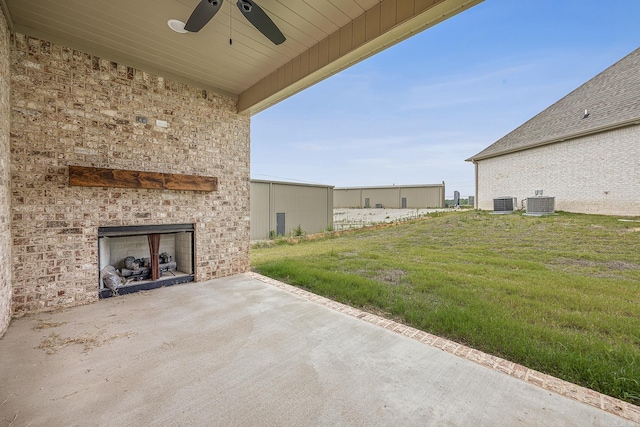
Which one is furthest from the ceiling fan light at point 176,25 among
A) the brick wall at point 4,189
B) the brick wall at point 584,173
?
the brick wall at point 584,173

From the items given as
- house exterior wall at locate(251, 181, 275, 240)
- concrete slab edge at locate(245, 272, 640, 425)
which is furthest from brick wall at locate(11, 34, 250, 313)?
house exterior wall at locate(251, 181, 275, 240)

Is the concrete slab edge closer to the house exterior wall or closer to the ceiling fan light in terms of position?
the ceiling fan light

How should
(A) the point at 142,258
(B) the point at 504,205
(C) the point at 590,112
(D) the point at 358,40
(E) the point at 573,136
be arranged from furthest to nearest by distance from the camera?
(B) the point at 504,205 → (C) the point at 590,112 → (E) the point at 573,136 → (A) the point at 142,258 → (D) the point at 358,40

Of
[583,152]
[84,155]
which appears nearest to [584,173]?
[583,152]

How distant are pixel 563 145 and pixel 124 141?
14194 mm

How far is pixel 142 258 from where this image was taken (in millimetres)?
4242

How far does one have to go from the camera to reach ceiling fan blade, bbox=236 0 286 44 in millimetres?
1985

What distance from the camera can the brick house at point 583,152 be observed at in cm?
826

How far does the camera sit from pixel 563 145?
33.0ft

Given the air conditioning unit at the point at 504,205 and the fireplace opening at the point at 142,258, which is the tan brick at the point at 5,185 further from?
the air conditioning unit at the point at 504,205

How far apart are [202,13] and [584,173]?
13.0 metres

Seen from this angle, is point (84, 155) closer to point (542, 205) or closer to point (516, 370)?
point (516, 370)

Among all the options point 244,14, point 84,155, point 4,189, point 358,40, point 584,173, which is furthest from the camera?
point 584,173

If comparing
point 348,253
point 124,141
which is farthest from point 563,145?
point 124,141
